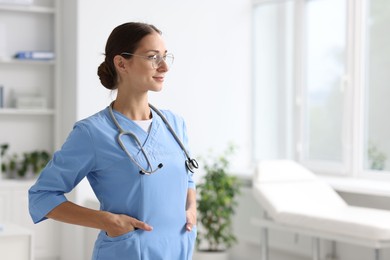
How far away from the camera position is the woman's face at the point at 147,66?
5.78 ft

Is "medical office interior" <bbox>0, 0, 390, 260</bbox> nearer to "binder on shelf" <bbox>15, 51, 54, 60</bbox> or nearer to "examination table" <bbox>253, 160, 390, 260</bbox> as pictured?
"binder on shelf" <bbox>15, 51, 54, 60</bbox>

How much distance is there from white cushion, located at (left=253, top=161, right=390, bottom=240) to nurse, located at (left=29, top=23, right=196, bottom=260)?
2154mm

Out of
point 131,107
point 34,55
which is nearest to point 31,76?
point 34,55

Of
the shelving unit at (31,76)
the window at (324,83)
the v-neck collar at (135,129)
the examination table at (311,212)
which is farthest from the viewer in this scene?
the shelving unit at (31,76)

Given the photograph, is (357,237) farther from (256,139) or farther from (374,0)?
(256,139)

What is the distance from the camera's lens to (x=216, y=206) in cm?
511

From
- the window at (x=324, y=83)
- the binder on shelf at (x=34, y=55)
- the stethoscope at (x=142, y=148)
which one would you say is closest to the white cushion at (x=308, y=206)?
the window at (x=324, y=83)

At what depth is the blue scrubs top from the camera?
1720mm

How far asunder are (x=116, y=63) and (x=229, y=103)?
4.03 meters

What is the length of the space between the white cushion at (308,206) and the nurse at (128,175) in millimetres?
2154

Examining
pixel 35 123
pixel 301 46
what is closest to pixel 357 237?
pixel 301 46

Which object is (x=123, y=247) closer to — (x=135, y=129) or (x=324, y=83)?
(x=135, y=129)

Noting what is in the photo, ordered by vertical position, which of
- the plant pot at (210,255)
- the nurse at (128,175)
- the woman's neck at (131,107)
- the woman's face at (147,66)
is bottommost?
the plant pot at (210,255)

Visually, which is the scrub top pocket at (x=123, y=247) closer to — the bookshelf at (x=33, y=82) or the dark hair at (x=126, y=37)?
the dark hair at (x=126, y=37)
